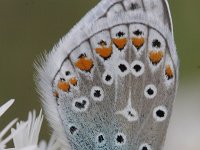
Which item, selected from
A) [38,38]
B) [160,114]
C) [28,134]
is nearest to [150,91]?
[160,114]

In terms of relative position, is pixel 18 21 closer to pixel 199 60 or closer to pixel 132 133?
pixel 199 60

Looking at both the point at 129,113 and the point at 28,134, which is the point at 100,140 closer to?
the point at 129,113

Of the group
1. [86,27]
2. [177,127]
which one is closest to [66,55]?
[86,27]

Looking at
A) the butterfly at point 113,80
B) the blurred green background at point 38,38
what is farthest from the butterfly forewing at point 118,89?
the blurred green background at point 38,38

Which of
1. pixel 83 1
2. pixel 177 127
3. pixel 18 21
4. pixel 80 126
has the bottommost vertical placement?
pixel 80 126

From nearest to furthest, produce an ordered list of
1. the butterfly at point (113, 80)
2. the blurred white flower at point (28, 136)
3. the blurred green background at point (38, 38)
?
the blurred white flower at point (28, 136) < the butterfly at point (113, 80) < the blurred green background at point (38, 38)

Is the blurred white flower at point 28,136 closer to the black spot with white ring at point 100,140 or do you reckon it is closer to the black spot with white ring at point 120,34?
the black spot with white ring at point 100,140
